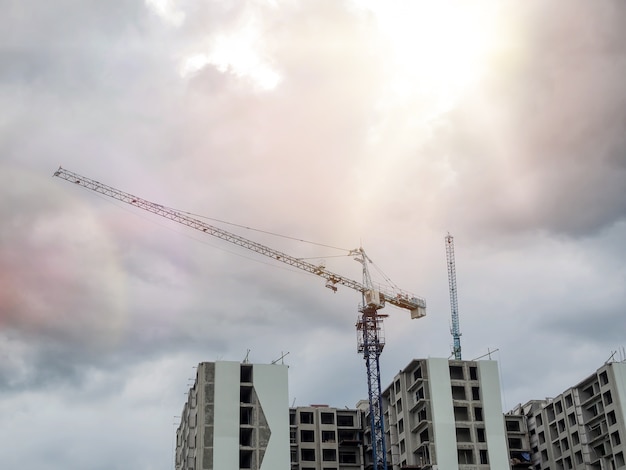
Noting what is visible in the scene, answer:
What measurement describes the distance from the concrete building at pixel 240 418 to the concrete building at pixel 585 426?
5388 centimetres

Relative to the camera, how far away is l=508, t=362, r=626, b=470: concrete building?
494 ft

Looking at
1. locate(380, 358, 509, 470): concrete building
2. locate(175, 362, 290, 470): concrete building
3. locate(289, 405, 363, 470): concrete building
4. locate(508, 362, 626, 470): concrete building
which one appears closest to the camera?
locate(175, 362, 290, 470): concrete building

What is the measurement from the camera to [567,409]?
6486 inches

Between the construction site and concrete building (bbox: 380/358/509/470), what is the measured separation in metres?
0.17

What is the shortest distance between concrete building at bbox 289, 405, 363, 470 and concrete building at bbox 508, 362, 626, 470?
35.4m

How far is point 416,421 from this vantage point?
6176 inches

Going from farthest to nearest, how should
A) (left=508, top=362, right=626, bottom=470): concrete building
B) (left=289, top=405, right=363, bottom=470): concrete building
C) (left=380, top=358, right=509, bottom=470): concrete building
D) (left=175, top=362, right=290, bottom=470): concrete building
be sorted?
(left=289, top=405, right=363, bottom=470): concrete building, (left=508, top=362, right=626, bottom=470): concrete building, (left=380, top=358, right=509, bottom=470): concrete building, (left=175, top=362, right=290, bottom=470): concrete building

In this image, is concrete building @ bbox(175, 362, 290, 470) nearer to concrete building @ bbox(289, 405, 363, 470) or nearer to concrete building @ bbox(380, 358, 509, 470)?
concrete building @ bbox(380, 358, 509, 470)

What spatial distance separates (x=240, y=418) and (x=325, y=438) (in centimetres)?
4388

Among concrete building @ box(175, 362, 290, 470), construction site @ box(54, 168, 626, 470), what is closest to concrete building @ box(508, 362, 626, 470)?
construction site @ box(54, 168, 626, 470)

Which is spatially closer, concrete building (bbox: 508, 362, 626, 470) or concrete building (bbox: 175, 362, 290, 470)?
concrete building (bbox: 175, 362, 290, 470)

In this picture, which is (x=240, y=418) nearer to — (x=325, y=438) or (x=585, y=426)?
(x=325, y=438)

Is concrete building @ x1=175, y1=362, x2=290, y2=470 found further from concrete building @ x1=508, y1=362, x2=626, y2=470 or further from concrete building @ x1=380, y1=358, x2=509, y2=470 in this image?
concrete building @ x1=508, y1=362, x2=626, y2=470

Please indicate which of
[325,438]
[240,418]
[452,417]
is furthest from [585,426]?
[240,418]
